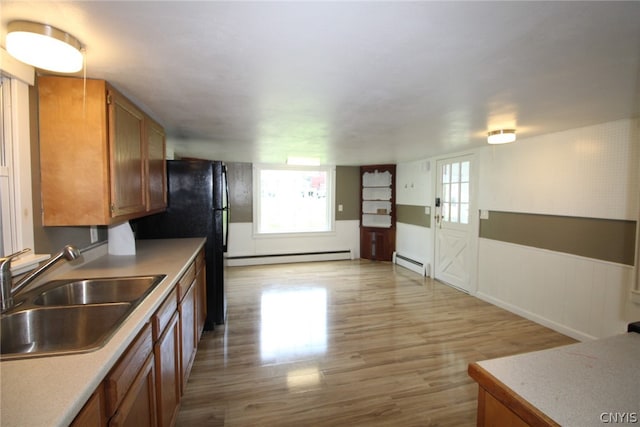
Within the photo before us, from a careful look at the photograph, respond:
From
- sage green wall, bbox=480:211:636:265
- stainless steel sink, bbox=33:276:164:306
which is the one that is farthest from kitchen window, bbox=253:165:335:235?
stainless steel sink, bbox=33:276:164:306

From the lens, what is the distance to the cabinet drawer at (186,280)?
2.01 meters

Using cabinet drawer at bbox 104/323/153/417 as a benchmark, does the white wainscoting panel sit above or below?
below

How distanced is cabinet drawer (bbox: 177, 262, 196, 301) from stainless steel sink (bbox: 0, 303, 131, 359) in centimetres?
56

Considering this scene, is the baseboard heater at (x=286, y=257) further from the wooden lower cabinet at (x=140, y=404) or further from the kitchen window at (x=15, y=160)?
the wooden lower cabinet at (x=140, y=404)

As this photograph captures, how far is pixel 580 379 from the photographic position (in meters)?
0.88

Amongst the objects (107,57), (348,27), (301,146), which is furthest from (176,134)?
(348,27)

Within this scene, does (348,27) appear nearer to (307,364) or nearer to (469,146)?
(307,364)

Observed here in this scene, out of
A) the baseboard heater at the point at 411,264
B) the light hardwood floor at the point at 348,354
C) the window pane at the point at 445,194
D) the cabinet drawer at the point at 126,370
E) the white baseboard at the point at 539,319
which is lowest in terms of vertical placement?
the light hardwood floor at the point at 348,354

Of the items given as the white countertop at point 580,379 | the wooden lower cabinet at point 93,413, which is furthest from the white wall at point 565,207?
the wooden lower cabinet at point 93,413

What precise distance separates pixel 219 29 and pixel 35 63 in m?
0.81

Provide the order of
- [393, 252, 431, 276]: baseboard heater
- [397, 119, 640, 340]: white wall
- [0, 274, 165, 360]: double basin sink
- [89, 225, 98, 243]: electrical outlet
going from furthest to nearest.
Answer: [393, 252, 431, 276]: baseboard heater
[397, 119, 640, 340]: white wall
[89, 225, 98, 243]: electrical outlet
[0, 274, 165, 360]: double basin sink

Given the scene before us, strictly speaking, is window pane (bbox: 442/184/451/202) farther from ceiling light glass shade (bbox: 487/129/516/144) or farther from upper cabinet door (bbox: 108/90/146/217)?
upper cabinet door (bbox: 108/90/146/217)

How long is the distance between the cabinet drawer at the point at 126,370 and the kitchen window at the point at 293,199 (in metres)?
4.75

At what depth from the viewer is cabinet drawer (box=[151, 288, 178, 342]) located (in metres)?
1.47
